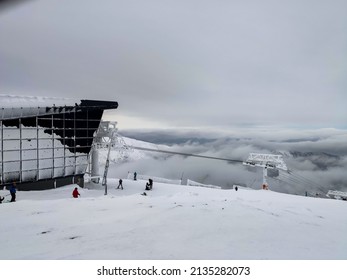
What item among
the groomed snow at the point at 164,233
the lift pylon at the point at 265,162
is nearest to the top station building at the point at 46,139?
the groomed snow at the point at 164,233

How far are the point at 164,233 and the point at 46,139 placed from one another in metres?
24.6

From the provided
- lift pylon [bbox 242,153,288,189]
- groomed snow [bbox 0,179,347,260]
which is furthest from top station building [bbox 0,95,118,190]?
lift pylon [bbox 242,153,288,189]

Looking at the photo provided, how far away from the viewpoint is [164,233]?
6.73 metres

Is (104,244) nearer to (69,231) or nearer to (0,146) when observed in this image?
(69,231)

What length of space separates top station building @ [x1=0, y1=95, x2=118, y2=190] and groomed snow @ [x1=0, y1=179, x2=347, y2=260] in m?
16.7

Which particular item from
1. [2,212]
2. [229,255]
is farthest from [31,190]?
[229,255]

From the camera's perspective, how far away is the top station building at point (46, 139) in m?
24.3

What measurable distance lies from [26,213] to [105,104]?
2184cm

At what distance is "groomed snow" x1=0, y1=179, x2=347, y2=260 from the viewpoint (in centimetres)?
555

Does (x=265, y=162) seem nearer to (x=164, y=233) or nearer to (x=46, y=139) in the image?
(x=46, y=139)

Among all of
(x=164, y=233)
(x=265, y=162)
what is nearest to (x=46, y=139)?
(x=164, y=233)

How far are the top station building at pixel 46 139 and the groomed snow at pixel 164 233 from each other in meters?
16.7

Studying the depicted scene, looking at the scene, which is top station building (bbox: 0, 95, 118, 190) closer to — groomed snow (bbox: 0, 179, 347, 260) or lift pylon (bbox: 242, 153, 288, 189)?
groomed snow (bbox: 0, 179, 347, 260)

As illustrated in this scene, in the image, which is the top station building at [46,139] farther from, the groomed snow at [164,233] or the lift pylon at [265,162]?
the lift pylon at [265,162]
